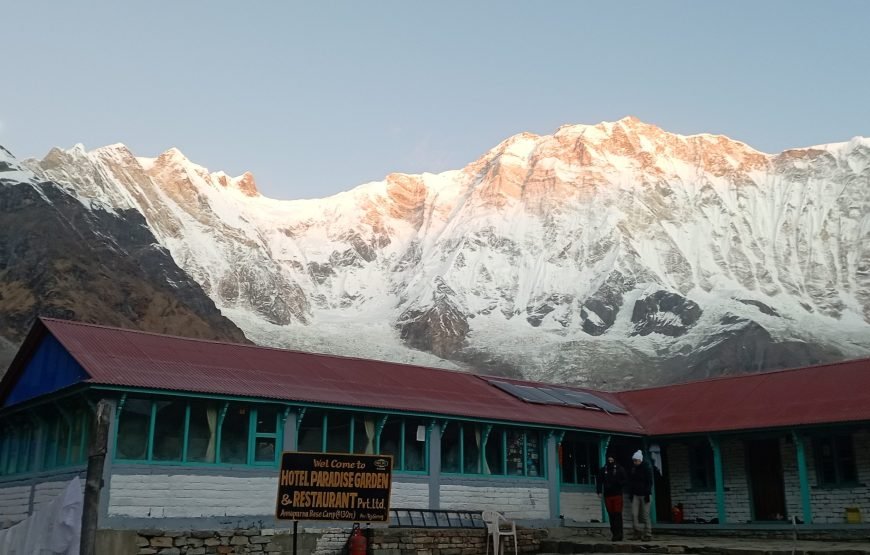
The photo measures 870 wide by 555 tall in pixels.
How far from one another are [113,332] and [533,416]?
11.5 meters

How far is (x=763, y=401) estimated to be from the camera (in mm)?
28672

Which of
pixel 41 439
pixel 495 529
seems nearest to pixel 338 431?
pixel 495 529

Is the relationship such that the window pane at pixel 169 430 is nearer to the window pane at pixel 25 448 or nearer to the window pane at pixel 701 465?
the window pane at pixel 25 448

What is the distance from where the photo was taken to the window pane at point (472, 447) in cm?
2595

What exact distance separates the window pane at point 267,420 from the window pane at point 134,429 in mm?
2619

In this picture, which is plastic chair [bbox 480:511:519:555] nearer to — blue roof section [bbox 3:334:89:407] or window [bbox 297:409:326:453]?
window [bbox 297:409:326:453]

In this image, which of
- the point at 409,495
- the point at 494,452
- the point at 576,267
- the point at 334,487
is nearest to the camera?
the point at 334,487

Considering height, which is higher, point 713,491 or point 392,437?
point 392,437

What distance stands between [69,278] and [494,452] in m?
75.2

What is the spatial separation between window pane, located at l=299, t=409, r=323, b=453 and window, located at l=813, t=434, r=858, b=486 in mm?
13631

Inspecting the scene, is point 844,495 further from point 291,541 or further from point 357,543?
point 291,541

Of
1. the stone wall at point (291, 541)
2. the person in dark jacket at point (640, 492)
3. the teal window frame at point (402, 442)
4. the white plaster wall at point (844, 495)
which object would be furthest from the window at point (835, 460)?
the teal window frame at point (402, 442)

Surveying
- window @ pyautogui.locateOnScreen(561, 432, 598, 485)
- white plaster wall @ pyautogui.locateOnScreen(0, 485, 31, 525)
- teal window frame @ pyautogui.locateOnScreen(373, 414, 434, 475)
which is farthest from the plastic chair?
white plaster wall @ pyautogui.locateOnScreen(0, 485, 31, 525)

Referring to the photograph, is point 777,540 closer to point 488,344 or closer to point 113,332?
point 113,332
